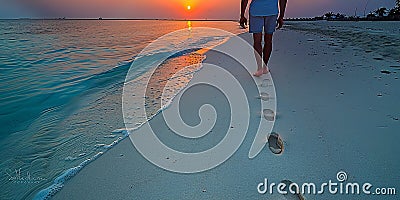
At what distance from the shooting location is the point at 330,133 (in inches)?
81.4

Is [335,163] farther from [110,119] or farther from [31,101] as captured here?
[31,101]

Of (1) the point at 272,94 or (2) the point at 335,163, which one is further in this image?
(1) the point at 272,94

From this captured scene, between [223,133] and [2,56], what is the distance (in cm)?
1032

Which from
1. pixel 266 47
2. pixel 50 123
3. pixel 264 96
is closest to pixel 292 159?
pixel 264 96

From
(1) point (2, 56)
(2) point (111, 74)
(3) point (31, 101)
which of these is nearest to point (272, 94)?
(3) point (31, 101)

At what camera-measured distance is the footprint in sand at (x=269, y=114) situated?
7.96ft

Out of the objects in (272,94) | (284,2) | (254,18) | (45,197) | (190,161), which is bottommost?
(45,197)
